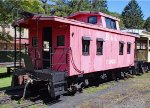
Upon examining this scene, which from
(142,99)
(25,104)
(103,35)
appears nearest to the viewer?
(25,104)

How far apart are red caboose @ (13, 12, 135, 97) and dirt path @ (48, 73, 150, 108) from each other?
0.51 m

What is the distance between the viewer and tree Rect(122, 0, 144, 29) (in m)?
104

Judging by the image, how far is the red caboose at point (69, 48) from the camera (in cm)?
1182

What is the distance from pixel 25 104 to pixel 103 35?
20.9ft

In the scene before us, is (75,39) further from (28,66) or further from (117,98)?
(117,98)

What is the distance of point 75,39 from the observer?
41.1ft

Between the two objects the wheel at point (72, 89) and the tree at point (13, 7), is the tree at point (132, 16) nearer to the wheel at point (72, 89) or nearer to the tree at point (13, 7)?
the tree at point (13, 7)

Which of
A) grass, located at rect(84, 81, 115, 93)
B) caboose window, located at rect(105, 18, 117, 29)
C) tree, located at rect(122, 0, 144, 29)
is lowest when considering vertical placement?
grass, located at rect(84, 81, 115, 93)

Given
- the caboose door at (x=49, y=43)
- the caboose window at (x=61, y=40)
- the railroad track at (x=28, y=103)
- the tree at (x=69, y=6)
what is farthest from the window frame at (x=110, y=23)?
the tree at (x=69, y=6)

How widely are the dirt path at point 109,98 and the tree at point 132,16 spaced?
9113 centimetres

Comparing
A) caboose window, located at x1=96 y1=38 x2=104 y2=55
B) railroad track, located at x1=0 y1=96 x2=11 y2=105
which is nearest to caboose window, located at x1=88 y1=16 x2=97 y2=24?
caboose window, located at x1=96 y1=38 x2=104 y2=55

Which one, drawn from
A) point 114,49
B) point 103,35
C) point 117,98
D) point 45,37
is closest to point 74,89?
point 117,98

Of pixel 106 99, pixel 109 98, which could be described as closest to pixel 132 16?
pixel 109 98

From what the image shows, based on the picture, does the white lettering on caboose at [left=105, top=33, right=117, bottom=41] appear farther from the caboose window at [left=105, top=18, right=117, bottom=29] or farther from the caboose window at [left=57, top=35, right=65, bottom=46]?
the caboose window at [left=57, top=35, right=65, bottom=46]
